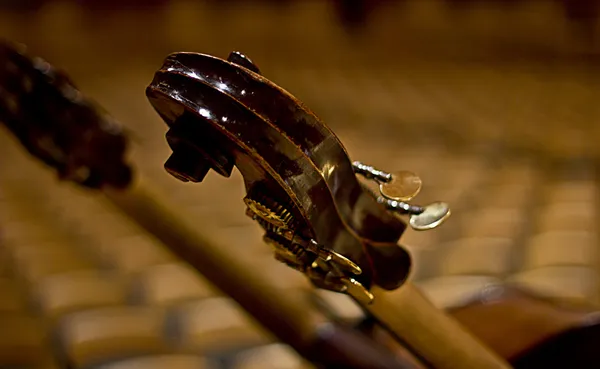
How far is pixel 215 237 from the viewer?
2.69ft

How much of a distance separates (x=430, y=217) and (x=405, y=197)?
0.02 metres

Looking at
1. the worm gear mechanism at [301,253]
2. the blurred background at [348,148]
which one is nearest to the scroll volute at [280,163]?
the worm gear mechanism at [301,253]

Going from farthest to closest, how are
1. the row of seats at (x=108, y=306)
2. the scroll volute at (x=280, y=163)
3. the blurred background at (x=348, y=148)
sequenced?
the blurred background at (x=348, y=148) → the row of seats at (x=108, y=306) → the scroll volute at (x=280, y=163)

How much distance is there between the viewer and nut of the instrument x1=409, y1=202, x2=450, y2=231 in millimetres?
498

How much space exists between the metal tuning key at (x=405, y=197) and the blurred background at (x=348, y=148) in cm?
36

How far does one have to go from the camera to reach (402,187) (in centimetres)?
51

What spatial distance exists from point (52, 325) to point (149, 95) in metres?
0.75

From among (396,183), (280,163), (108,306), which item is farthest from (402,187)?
(108,306)

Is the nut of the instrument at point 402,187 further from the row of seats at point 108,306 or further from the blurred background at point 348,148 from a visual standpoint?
the row of seats at point 108,306

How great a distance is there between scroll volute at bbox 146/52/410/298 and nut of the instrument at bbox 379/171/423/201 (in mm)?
13

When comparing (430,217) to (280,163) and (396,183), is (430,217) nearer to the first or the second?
(396,183)

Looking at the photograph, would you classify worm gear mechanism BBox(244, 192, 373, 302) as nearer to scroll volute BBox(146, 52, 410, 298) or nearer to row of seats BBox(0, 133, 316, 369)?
scroll volute BBox(146, 52, 410, 298)

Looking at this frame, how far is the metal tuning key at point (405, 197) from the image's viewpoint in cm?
50

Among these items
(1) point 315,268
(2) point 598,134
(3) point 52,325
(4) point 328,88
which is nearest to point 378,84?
(4) point 328,88
